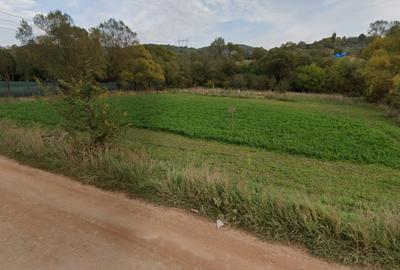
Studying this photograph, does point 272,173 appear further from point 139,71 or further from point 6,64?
point 6,64

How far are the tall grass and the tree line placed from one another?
483 inches

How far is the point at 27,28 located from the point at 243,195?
37.4 m

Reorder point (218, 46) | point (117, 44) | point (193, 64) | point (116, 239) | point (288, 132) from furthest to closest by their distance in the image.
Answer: point (218, 46) < point (193, 64) < point (117, 44) < point (288, 132) < point (116, 239)

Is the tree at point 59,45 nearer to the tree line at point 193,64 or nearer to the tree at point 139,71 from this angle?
the tree line at point 193,64

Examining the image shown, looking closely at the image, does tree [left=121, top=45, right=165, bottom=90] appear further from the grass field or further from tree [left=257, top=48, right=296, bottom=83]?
the grass field

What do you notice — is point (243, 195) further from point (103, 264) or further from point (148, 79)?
point (148, 79)

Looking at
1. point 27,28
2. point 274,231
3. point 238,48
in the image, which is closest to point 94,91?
point 274,231

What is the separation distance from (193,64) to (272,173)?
51049 mm

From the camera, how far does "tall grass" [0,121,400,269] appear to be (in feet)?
8.59

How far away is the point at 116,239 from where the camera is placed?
2812mm

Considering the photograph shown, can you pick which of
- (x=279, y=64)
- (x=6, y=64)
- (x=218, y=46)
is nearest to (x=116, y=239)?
(x=279, y=64)

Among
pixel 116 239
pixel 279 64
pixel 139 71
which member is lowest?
pixel 116 239

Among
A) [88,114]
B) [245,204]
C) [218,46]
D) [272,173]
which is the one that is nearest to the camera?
[245,204]

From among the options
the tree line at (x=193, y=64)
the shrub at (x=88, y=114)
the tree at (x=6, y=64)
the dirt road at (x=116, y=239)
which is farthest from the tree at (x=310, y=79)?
the tree at (x=6, y=64)
